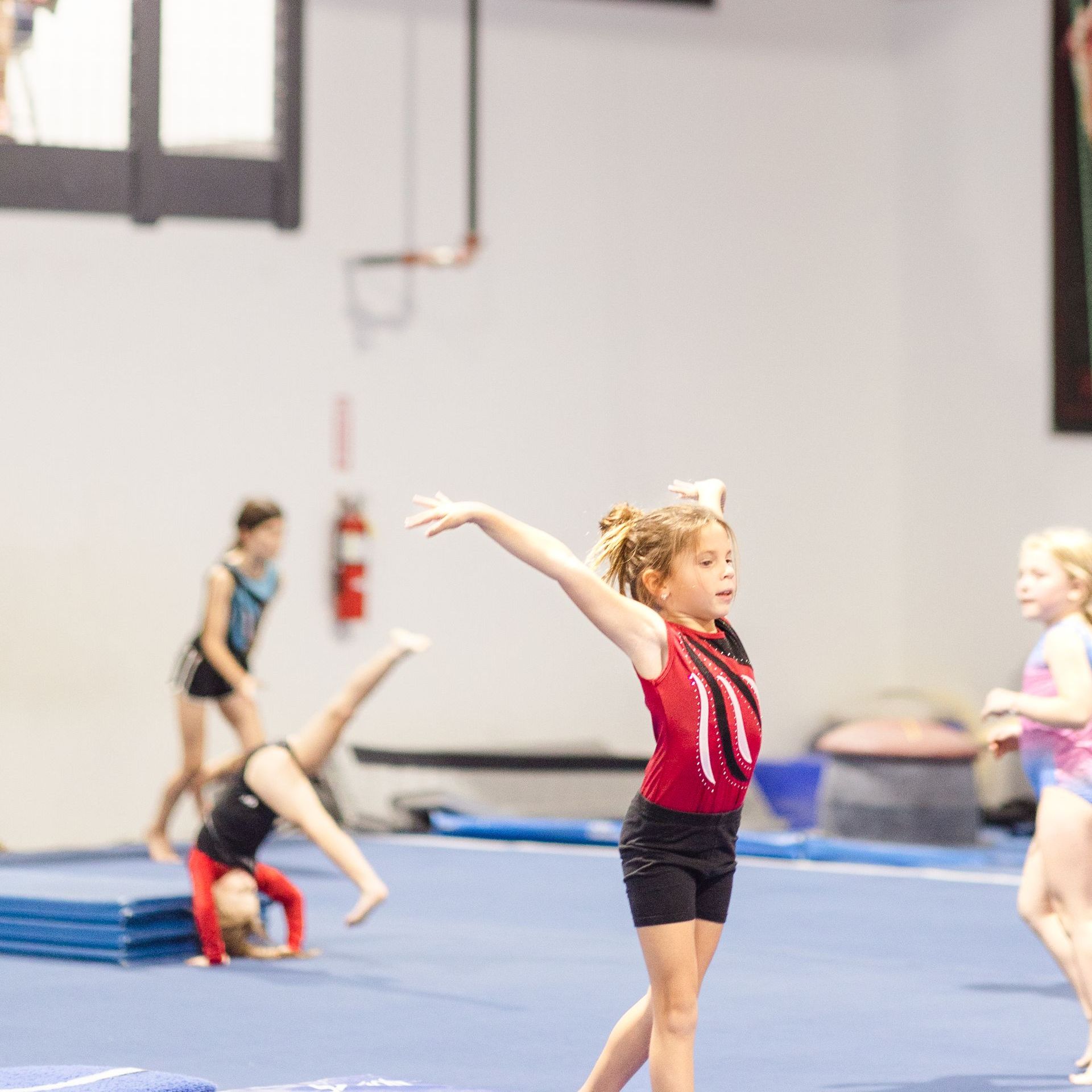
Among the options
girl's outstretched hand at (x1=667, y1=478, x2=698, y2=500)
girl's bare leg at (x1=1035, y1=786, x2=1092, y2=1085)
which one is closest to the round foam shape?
girl's bare leg at (x1=1035, y1=786, x2=1092, y2=1085)

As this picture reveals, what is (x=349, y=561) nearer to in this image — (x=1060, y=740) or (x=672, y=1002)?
(x=1060, y=740)

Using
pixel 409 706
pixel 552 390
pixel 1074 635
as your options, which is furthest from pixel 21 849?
pixel 1074 635

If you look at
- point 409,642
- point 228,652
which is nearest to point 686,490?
point 409,642

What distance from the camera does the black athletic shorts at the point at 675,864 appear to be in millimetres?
3338

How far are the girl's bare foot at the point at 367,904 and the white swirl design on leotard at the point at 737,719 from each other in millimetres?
2185

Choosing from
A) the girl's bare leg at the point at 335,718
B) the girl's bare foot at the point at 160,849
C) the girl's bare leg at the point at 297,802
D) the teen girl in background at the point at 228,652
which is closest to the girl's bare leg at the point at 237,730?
the teen girl in background at the point at 228,652

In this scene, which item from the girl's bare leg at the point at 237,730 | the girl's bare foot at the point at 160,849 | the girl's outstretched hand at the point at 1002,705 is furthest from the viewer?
the girl's bare foot at the point at 160,849

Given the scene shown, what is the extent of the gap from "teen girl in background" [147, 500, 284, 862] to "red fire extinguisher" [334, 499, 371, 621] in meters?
1.43

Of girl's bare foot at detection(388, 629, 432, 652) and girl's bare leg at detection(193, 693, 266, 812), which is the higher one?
girl's bare foot at detection(388, 629, 432, 652)

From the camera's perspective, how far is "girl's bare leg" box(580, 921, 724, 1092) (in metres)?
3.40

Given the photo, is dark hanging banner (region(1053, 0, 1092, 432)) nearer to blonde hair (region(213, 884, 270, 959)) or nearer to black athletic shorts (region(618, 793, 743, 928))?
blonde hair (region(213, 884, 270, 959))

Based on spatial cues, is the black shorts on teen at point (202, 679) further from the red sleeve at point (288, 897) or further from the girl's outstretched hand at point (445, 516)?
the girl's outstretched hand at point (445, 516)

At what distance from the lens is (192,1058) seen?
A: 14.5 feet

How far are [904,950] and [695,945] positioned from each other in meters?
2.92
